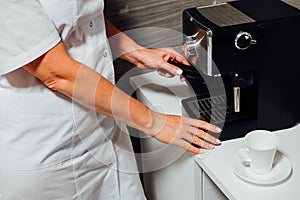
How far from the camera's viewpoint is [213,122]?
3.84 feet

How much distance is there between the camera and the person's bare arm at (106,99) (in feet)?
3.12

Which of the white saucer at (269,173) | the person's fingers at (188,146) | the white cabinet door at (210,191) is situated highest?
the person's fingers at (188,146)

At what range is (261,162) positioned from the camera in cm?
102

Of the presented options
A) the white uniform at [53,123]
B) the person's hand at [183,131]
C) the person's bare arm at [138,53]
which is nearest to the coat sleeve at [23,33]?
the white uniform at [53,123]

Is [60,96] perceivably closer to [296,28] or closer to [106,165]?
[106,165]

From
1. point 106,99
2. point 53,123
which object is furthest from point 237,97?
point 53,123

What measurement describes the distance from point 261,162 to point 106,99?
355mm

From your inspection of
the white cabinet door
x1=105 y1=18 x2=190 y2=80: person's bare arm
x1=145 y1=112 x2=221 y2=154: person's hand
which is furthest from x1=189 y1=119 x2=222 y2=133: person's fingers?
x1=105 y1=18 x2=190 y2=80: person's bare arm

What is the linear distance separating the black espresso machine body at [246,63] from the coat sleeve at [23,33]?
35 centimetres

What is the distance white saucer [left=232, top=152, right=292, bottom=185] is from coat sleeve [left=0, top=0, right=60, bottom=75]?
Result: 0.47m

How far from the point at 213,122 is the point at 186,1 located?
509mm

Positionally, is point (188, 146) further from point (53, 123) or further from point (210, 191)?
point (53, 123)

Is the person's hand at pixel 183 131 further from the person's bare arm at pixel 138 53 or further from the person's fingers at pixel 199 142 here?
the person's bare arm at pixel 138 53

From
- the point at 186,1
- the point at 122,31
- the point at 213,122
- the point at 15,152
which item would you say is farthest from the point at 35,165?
the point at 186,1
